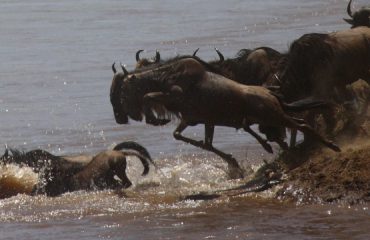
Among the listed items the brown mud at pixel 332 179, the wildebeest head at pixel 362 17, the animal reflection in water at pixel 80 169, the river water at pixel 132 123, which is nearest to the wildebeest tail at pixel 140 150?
the animal reflection in water at pixel 80 169

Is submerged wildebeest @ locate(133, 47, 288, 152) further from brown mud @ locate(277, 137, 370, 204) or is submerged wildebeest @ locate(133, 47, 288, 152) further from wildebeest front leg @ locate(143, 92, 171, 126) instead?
brown mud @ locate(277, 137, 370, 204)

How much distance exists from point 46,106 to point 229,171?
5104 mm

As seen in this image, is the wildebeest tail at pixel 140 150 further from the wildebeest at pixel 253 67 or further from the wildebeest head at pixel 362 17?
the wildebeest head at pixel 362 17

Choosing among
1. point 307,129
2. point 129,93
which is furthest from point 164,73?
point 307,129

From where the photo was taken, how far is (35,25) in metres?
26.2

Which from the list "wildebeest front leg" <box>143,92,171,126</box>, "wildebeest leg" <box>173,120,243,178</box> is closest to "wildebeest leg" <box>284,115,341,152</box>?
"wildebeest leg" <box>173,120,243,178</box>

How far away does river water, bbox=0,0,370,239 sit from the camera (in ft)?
31.7

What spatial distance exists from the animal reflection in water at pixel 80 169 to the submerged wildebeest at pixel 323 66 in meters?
1.70

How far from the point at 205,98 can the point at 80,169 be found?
1.46 m

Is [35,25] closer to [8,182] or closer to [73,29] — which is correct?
[73,29]

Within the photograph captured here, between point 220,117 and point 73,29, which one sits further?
point 73,29

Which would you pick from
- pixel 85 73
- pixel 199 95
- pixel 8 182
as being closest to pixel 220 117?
pixel 199 95

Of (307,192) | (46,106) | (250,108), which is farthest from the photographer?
(46,106)

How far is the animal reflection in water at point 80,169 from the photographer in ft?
38.7
